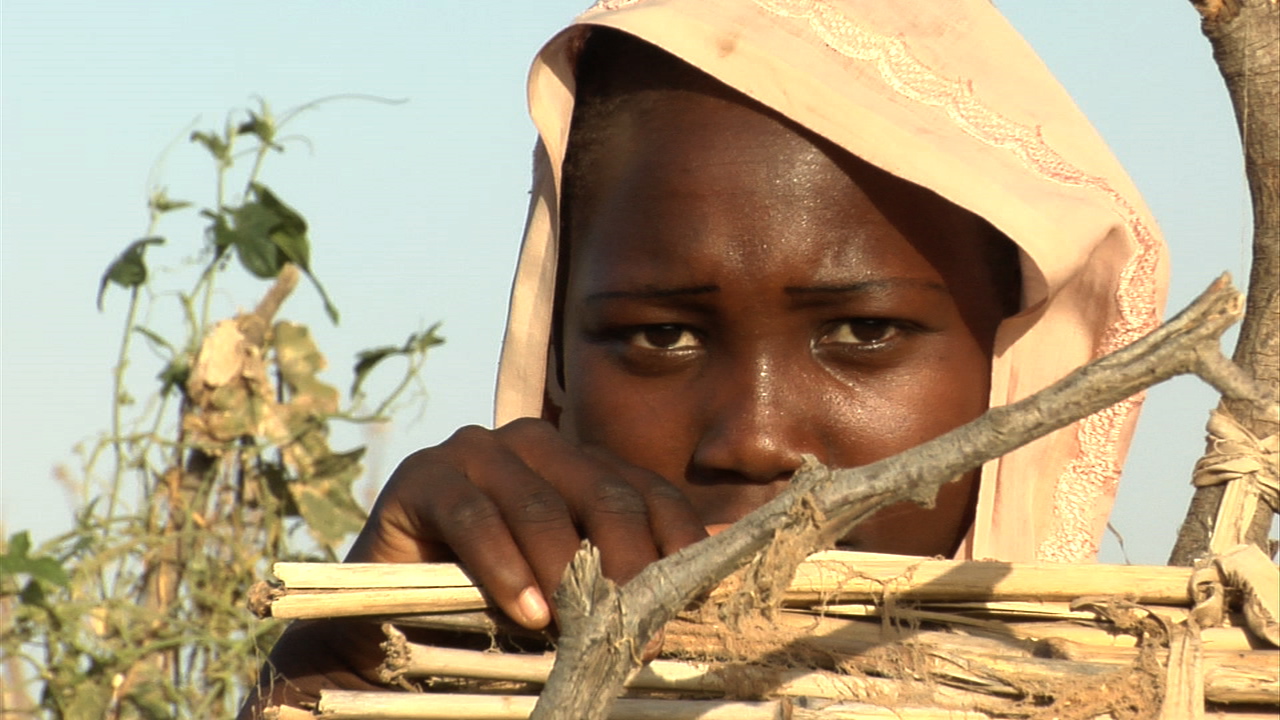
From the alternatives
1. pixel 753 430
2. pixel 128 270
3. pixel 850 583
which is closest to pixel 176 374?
pixel 128 270

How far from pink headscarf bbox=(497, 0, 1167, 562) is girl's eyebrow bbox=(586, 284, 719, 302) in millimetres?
228

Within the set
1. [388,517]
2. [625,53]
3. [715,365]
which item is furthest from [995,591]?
[625,53]

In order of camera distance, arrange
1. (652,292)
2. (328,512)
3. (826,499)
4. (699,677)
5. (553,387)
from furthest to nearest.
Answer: (328,512) < (553,387) < (652,292) < (699,677) < (826,499)

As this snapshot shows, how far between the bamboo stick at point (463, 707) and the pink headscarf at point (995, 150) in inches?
34.2

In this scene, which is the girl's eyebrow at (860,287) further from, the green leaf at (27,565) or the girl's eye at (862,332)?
the green leaf at (27,565)

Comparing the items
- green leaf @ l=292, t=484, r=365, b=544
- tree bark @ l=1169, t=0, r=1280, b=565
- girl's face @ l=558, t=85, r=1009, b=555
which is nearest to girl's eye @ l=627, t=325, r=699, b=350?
girl's face @ l=558, t=85, r=1009, b=555

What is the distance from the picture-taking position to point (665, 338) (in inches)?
→ 74.9

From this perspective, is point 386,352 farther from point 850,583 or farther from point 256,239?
point 850,583

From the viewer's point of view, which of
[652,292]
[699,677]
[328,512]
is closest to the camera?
[699,677]

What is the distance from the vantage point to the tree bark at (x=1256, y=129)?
53.4 inches

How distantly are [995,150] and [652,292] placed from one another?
0.44m

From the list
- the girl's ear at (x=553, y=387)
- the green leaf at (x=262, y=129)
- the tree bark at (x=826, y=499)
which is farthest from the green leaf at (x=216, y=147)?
the tree bark at (x=826, y=499)

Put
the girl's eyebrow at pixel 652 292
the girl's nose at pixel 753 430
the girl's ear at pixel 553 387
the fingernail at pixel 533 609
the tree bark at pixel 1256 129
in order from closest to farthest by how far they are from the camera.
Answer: the fingernail at pixel 533 609 → the tree bark at pixel 1256 129 → the girl's nose at pixel 753 430 → the girl's eyebrow at pixel 652 292 → the girl's ear at pixel 553 387

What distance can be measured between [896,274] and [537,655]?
84cm
